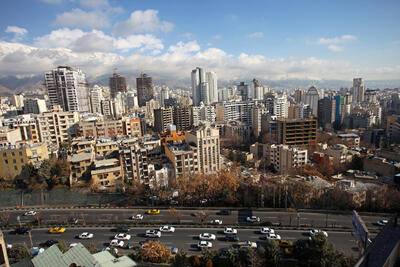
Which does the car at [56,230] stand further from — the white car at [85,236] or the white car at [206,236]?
the white car at [206,236]

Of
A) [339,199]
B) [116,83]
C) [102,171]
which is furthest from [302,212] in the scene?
[116,83]

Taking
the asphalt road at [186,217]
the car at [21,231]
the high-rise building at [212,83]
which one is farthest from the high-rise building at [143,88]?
the car at [21,231]

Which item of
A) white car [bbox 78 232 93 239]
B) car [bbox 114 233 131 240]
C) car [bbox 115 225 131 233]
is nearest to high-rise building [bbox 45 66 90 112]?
white car [bbox 78 232 93 239]

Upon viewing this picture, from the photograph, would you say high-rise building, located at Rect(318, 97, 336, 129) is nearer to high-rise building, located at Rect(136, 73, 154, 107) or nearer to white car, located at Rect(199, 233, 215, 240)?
white car, located at Rect(199, 233, 215, 240)

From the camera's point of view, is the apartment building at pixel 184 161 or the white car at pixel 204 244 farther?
the apartment building at pixel 184 161

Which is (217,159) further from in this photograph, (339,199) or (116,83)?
(116,83)

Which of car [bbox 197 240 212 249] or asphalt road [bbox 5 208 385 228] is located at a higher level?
car [bbox 197 240 212 249]
